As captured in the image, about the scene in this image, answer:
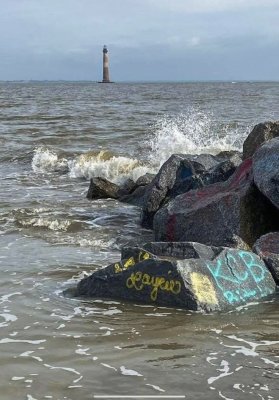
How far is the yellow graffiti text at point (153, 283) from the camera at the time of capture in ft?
15.2

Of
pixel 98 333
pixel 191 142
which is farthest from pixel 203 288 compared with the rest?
pixel 191 142

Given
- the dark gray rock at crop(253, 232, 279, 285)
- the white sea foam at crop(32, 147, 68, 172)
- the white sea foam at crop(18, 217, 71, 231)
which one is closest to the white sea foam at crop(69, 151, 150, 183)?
the white sea foam at crop(32, 147, 68, 172)

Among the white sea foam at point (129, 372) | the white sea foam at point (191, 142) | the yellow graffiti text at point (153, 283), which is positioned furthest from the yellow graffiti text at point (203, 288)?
the white sea foam at point (191, 142)

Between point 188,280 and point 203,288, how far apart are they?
13 centimetres

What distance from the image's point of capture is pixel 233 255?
505 cm

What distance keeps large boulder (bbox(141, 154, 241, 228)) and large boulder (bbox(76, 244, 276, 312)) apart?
3060 millimetres

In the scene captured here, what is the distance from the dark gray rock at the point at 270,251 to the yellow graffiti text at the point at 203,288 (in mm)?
778

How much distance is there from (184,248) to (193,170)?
11.8 feet

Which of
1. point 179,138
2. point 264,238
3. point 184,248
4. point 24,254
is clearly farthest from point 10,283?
point 179,138

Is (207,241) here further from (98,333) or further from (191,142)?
(191,142)

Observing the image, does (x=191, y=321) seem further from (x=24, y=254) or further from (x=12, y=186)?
(x=12, y=186)

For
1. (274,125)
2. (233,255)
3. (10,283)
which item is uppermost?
(274,125)

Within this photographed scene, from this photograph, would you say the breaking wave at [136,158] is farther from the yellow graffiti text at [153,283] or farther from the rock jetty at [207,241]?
the yellow graffiti text at [153,283]

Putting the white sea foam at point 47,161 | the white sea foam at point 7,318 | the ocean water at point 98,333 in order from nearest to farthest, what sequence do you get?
the ocean water at point 98,333 → the white sea foam at point 7,318 → the white sea foam at point 47,161
